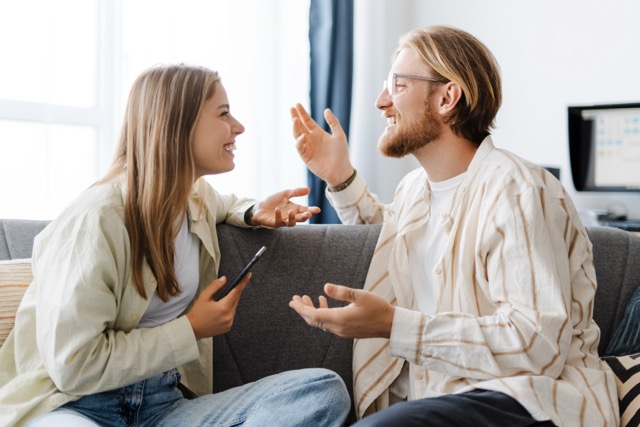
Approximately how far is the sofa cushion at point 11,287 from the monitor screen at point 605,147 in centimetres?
261

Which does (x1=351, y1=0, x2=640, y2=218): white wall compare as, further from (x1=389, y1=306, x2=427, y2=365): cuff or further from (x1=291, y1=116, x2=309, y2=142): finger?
(x1=389, y1=306, x2=427, y2=365): cuff

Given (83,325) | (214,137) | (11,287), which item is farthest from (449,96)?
(11,287)

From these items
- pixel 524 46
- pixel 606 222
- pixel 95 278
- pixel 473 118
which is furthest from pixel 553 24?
pixel 95 278

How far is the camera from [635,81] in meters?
3.38

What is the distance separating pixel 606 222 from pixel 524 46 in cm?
105

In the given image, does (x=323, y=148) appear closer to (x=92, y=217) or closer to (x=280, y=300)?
(x=280, y=300)

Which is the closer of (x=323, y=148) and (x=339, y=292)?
(x=339, y=292)

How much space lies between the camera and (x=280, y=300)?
1.88 m

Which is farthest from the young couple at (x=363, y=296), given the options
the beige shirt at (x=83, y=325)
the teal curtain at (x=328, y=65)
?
the teal curtain at (x=328, y=65)

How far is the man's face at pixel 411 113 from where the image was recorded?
1.76 metres

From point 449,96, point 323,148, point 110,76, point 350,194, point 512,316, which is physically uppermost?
point 110,76

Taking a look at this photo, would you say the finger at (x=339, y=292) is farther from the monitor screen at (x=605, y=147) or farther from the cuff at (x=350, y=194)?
the monitor screen at (x=605, y=147)

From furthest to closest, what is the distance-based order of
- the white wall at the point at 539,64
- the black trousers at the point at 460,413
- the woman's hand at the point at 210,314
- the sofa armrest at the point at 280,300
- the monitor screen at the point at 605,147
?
the white wall at the point at 539,64
the monitor screen at the point at 605,147
the sofa armrest at the point at 280,300
the woman's hand at the point at 210,314
the black trousers at the point at 460,413

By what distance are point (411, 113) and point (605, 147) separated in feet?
6.35
